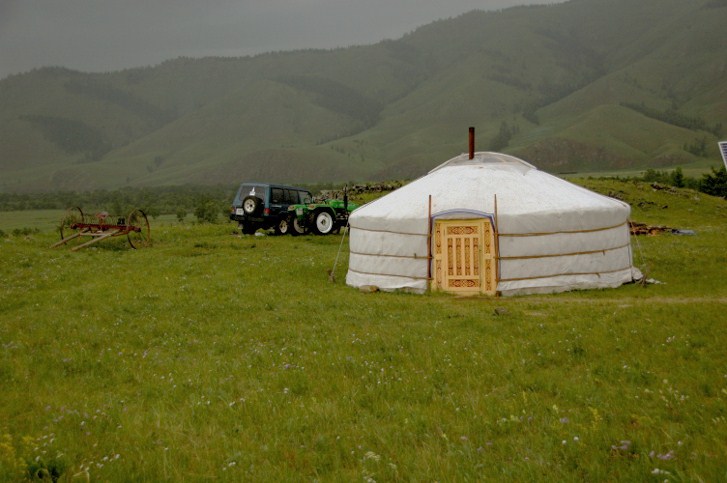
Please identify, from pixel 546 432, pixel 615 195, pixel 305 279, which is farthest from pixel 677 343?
pixel 615 195

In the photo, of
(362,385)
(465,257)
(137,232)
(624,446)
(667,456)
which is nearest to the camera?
(667,456)

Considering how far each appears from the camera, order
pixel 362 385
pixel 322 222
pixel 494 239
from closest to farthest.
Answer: pixel 362 385, pixel 494 239, pixel 322 222

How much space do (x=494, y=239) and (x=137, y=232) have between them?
16620mm

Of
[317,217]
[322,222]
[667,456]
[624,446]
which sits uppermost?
[317,217]

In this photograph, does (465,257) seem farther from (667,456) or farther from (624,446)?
(667,456)

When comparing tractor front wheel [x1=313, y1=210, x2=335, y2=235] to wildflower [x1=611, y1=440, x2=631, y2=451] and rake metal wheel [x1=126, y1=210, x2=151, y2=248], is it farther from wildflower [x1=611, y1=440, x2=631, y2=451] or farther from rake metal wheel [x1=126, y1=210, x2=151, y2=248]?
wildflower [x1=611, y1=440, x2=631, y2=451]

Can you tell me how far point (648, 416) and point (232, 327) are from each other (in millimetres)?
7666

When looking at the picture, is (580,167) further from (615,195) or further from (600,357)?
(600,357)

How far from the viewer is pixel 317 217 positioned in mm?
28891

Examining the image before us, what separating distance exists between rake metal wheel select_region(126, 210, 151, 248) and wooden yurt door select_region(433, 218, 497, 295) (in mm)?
14206

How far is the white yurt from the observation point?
1500cm

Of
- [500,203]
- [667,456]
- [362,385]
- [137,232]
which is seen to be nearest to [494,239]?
[500,203]

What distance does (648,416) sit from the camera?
5.91 m

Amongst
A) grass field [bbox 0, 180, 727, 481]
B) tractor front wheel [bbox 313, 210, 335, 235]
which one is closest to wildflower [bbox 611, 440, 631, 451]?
grass field [bbox 0, 180, 727, 481]
